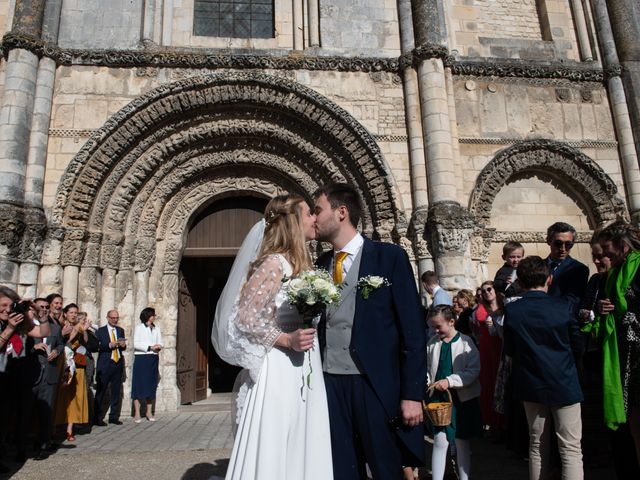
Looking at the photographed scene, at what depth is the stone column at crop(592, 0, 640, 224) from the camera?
9.52 m

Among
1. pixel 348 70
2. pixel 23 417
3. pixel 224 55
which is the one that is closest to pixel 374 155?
pixel 348 70

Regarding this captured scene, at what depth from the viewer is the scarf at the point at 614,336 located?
3.24m

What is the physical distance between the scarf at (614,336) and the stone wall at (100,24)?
364 inches

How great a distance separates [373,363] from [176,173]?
7848mm

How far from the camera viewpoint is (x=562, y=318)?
333cm

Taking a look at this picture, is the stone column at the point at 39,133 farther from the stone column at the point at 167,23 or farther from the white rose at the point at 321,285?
the white rose at the point at 321,285

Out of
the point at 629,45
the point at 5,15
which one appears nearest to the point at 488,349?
the point at 629,45

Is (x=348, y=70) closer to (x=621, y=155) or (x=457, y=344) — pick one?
(x=621, y=155)

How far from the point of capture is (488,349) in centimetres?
556

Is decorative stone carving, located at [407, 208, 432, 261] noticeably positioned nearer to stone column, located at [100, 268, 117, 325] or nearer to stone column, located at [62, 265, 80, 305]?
stone column, located at [100, 268, 117, 325]

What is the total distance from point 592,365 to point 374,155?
19.6 ft

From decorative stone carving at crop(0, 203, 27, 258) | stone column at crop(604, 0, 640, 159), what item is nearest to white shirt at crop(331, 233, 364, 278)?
decorative stone carving at crop(0, 203, 27, 258)

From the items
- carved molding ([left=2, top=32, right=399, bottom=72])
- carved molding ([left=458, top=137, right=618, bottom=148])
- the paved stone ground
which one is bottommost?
the paved stone ground

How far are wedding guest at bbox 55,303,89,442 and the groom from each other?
5.01 m
